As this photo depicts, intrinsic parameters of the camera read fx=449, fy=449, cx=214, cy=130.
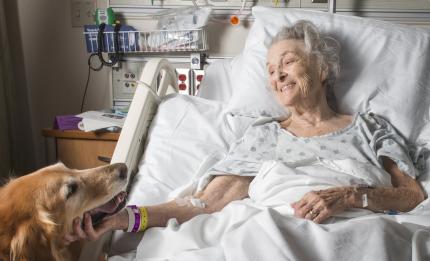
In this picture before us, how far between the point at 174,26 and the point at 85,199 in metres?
1.43

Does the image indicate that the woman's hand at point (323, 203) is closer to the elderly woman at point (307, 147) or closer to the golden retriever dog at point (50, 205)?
the elderly woman at point (307, 147)

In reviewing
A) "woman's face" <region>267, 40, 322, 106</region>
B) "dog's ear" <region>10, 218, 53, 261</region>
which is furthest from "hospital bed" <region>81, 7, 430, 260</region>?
"dog's ear" <region>10, 218, 53, 261</region>

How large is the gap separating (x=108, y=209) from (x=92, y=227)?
8 cm

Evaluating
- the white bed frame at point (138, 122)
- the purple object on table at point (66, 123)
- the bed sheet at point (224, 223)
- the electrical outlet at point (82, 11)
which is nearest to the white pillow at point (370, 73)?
the bed sheet at point (224, 223)

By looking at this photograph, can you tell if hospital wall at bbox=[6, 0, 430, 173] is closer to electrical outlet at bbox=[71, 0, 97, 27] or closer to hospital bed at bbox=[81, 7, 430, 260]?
electrical outlet at bbox=[71, 0, 97, 27]

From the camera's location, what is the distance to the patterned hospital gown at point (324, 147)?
4.84 ft

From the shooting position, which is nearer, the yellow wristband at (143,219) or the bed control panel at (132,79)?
the yellow wristband at (143,219)

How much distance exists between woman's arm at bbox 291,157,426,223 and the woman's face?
1.16 ft

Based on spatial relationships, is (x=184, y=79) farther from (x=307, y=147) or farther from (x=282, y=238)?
(x=282, y=238)

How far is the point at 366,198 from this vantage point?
132cm

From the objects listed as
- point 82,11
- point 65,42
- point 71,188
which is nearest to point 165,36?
point 82,11

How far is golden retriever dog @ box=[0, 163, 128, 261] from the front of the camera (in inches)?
38.6

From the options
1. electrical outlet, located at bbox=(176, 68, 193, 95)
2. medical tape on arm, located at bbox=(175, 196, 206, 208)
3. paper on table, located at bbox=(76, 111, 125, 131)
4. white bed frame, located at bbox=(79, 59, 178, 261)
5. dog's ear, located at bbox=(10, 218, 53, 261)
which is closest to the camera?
dog's ear, located at bbox=(10, 218, 53, 261)

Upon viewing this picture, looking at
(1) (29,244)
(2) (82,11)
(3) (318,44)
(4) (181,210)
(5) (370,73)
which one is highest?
(2) (82,11)
